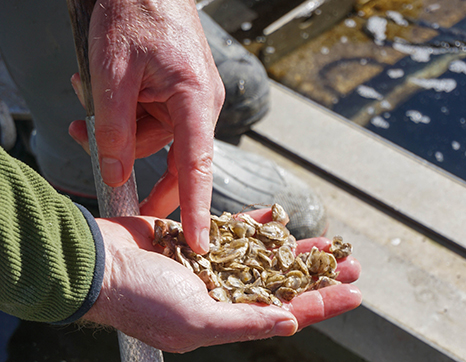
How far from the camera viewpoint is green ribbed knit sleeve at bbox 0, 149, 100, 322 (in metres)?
0.93

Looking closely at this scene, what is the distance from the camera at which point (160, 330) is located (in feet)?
3.41

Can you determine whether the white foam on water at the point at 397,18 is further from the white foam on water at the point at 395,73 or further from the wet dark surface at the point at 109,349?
the wet dark surface at the point at 109,349

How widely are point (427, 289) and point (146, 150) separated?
1172mm

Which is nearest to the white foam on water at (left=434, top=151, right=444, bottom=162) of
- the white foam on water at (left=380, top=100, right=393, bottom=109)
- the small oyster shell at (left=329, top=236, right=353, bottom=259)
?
the white foam on water at (left=380, top=100, right=393, bottom=109)

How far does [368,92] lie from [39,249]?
2.27m

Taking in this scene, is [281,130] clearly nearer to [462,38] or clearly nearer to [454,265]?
[454,265]

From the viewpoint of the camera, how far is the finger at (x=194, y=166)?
3.61 feet

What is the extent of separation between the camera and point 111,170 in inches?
45.5

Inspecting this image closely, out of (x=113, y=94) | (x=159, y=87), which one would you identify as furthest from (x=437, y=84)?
(x=113, y=94)

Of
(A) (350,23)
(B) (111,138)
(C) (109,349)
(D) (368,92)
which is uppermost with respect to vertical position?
(B) (111,138)

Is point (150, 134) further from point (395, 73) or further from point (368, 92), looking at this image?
point (395, 73)

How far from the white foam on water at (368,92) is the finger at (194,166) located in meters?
1.81

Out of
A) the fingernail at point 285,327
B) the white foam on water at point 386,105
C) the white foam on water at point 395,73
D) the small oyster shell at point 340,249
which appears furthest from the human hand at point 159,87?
the white foam on water at point 395,73

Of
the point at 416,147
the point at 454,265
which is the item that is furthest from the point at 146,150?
the point at 416,147
